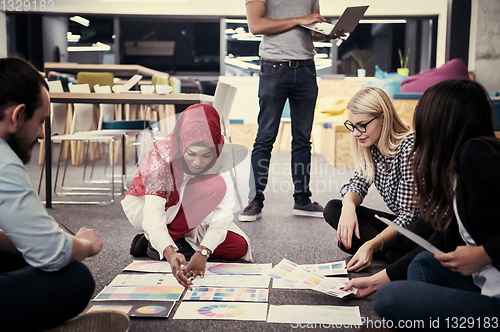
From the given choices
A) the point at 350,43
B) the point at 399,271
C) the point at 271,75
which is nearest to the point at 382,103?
the point at 399,271

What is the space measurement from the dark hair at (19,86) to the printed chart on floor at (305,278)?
0.82 m

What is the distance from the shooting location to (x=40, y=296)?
0.79m

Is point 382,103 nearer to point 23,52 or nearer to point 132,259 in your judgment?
point 132,259

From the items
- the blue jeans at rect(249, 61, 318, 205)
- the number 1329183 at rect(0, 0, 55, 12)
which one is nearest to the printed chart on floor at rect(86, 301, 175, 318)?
the blue jeans at rect(249, 61, 318, 205)

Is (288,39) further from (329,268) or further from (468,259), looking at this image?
(468,259)

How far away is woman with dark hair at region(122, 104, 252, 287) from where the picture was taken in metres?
1.28

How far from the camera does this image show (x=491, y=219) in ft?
2.52

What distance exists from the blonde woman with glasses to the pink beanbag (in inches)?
135

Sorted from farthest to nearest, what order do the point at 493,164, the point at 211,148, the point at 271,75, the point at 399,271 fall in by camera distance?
the point at 271,75 < the point at 211,148 < the point at 399,271 < the point at 493,164

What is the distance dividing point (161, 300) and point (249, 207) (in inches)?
43.8

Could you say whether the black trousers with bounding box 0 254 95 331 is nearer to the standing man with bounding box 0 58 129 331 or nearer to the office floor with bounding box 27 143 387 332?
the standing man with bounding box 0 58 129 331

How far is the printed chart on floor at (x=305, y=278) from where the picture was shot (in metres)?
1.13

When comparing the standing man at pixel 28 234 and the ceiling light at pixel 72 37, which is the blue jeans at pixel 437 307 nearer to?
the standing man at pixel 28 234

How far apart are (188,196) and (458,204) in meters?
0.92
